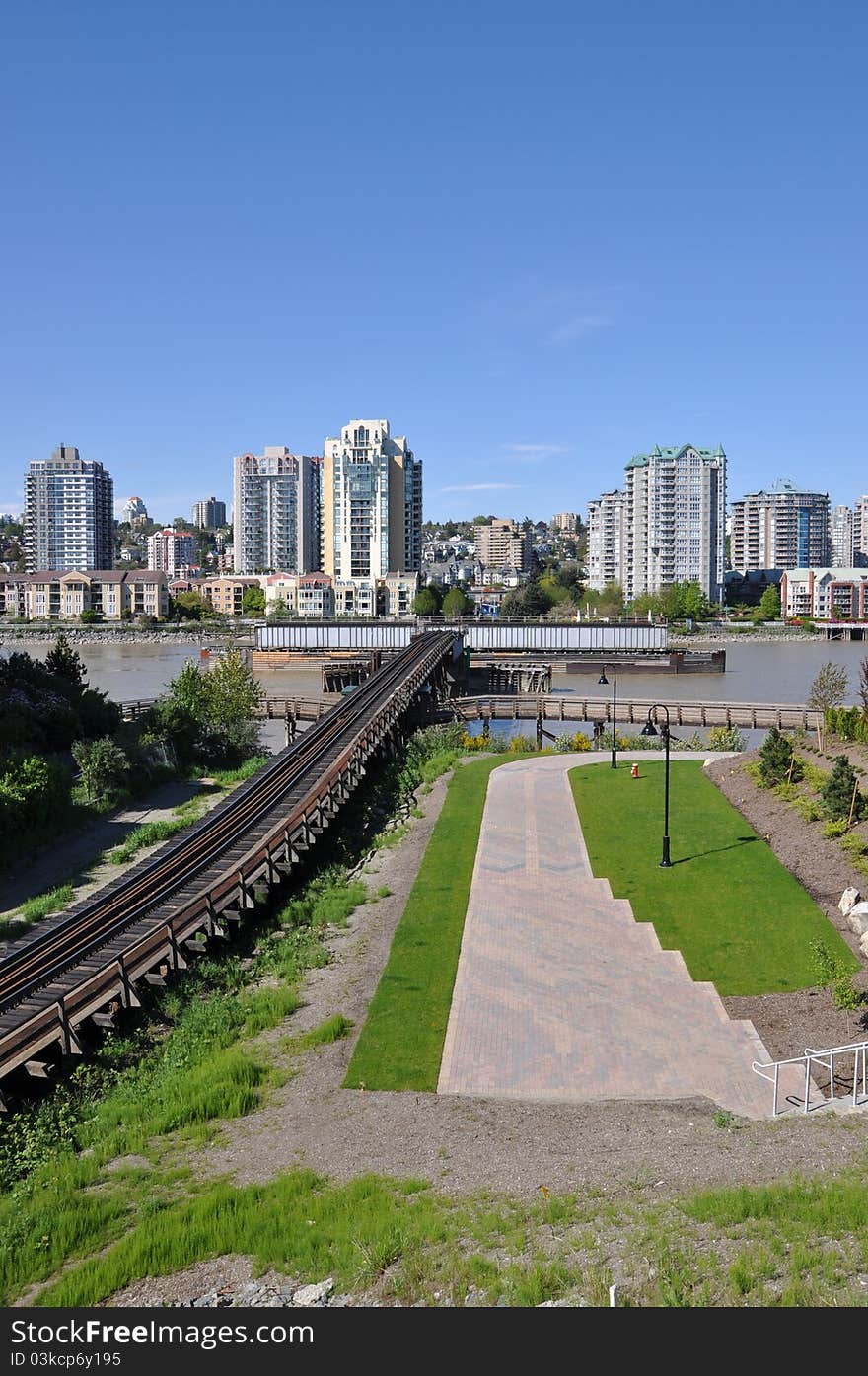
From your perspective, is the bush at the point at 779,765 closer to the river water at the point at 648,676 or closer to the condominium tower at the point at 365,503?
the river water at the point at 648,676

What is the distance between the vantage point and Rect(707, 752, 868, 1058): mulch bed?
14.8 m

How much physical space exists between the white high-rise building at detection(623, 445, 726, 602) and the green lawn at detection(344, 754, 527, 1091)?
142m

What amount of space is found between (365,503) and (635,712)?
356 feet

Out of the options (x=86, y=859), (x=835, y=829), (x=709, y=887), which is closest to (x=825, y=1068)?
(x=709, y=887)

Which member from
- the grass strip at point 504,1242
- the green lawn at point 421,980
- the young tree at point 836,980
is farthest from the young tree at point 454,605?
the grass strip at point 504,1242

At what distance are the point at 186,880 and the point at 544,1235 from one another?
569 inches

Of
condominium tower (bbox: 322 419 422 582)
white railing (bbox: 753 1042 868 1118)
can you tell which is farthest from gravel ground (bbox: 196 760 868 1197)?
condominium tower (bbox: 322 419 422 582)

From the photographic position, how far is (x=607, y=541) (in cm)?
17562

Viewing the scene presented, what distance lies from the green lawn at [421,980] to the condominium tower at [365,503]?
134 meters

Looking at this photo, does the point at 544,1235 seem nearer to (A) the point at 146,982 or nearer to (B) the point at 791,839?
(A) the point at 146,982

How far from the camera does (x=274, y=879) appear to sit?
22594mm

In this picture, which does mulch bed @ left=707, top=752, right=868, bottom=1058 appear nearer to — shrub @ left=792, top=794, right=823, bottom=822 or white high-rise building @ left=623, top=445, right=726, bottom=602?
shrub @ left=792, top=794, right=823, bottom=822

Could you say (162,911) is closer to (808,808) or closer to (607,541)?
(808,808)

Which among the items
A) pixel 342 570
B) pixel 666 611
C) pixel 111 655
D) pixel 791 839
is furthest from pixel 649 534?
pixel 791 839
